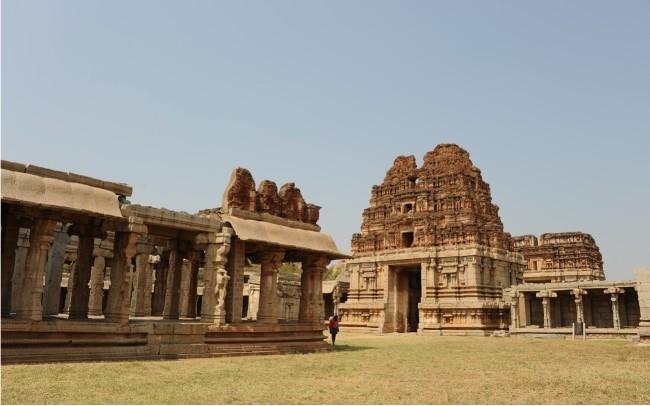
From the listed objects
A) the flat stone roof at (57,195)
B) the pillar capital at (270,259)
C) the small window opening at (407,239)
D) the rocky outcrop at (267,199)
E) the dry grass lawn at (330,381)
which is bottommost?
the dry grass lawn at (330,381)

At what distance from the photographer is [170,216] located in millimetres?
16234

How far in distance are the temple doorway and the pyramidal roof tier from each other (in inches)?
111

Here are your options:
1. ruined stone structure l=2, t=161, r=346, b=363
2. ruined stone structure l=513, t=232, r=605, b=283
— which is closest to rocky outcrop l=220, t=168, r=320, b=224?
ruined stone structure l=2, t=161, r=346, b=363

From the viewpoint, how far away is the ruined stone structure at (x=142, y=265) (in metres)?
13.6

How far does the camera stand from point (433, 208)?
4259 cm

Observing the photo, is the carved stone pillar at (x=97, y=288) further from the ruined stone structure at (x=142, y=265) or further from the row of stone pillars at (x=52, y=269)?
the row of stone pillars at (x=52, y=269)

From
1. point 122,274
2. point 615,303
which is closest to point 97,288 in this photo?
point 122,274

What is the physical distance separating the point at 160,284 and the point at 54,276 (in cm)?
627

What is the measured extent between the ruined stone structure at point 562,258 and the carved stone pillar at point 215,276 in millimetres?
44854

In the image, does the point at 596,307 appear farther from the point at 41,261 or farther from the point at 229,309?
the point at 41,261

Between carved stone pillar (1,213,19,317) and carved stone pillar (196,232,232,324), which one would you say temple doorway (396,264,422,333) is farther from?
carved stone pillar (1,213,19,317)

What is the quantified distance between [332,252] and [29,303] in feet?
35.7

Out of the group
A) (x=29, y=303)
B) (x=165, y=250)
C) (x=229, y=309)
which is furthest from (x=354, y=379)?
(x=165, y=250)

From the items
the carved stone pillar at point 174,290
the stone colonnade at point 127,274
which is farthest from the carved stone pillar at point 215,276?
the carved stone pillar at point 174,290
